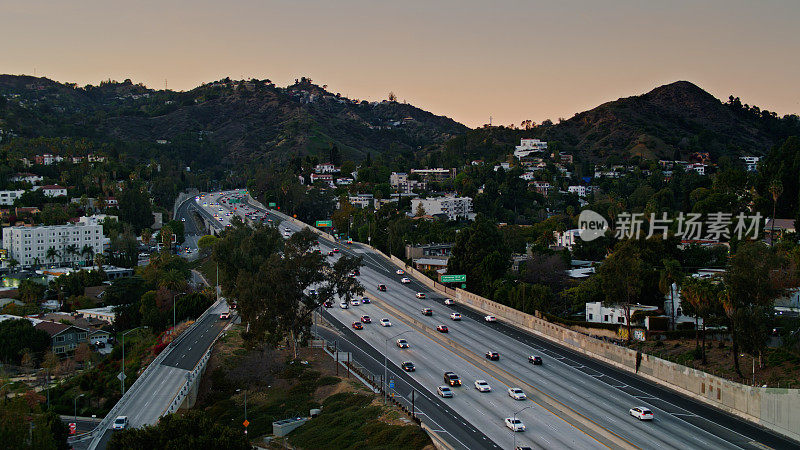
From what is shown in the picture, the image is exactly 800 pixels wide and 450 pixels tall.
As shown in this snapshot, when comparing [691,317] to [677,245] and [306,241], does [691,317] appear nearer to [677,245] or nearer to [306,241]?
[677,245]

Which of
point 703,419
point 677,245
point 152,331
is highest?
point 677,245

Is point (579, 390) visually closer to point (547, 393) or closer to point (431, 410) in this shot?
point (547, 393)

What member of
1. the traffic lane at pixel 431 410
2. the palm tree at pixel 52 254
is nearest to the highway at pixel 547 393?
the traffic lane at pixel 431 410

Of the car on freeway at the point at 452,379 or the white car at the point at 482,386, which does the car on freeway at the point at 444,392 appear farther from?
the white car at the point at 482,386

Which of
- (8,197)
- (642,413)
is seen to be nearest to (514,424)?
Result: (642,413)

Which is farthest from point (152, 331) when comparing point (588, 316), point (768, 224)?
point (768, 224)

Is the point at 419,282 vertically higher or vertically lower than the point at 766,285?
lower

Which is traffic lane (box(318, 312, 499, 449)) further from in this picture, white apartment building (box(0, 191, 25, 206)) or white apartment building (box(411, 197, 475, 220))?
white apartment building (box(0, 191, 25, 206))
